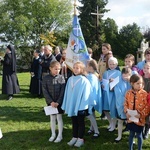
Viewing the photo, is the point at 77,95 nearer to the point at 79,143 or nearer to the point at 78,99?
the point at 78,99

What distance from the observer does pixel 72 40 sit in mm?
6820

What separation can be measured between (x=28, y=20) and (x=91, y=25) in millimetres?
9792

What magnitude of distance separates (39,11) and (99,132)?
38600 millimetres

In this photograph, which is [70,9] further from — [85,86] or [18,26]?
[85,86]

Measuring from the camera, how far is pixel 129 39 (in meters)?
44.7

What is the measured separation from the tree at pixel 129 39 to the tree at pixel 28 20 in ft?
32.6

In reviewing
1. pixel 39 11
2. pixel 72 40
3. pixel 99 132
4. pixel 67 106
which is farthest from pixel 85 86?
pixel 39 11

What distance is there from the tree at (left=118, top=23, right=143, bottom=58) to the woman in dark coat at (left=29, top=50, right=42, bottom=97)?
3359 cm

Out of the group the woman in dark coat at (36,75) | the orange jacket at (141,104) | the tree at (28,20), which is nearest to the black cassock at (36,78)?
the woman in dark coat at (36,75)

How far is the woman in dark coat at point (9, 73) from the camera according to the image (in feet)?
31.2

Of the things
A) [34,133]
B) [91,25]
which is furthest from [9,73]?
[91,25]

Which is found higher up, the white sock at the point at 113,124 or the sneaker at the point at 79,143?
the white sock at the point at 113,124

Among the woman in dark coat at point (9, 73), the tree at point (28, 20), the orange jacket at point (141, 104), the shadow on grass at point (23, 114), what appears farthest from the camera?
→ the tree at point (28, 20)

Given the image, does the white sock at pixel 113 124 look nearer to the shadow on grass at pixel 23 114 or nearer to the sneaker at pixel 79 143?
the sneaker at pixel 79 143
